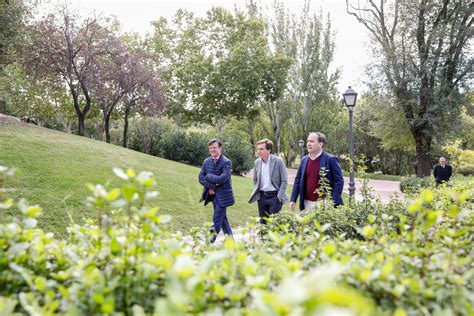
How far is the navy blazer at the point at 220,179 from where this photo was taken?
6.55 metres

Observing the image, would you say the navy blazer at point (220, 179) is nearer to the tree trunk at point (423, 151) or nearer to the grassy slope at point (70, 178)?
the grassy slope at point (70, 178)

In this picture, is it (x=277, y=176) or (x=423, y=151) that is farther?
(x=423, y=151)

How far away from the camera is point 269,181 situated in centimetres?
644

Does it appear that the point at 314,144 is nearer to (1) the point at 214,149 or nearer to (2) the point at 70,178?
(1) the point at 214,149

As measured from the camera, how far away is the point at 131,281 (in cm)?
152

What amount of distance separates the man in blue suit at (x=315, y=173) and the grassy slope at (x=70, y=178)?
3.05 meters

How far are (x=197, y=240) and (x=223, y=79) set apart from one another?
26.8 metres

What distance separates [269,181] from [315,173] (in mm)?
884

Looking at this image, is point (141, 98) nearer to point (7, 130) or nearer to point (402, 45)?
point (7, 130)

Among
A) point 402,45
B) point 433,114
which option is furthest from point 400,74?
point 433,114

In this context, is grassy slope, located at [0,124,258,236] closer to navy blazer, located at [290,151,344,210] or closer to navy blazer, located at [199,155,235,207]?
navy blazer, located at [199,155,235,207]

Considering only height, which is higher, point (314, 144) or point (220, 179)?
point (314, 144)

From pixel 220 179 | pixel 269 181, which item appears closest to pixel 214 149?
pixel 220 179

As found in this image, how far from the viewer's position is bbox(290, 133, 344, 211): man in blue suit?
5.91 metres
